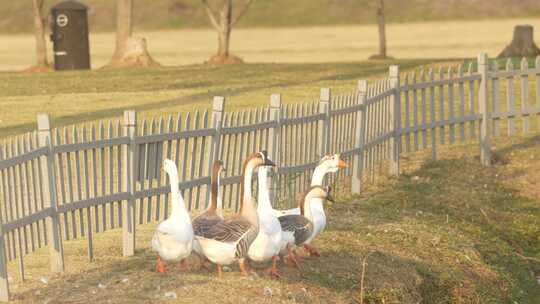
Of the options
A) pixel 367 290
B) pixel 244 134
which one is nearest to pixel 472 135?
pixel 244 134

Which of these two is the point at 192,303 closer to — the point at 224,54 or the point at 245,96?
the point at 245,96

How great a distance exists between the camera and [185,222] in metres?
10.4

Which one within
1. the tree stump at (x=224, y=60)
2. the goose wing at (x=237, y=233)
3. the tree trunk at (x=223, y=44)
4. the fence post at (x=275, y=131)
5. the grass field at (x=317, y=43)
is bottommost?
the grass field at (x=317, y=43)

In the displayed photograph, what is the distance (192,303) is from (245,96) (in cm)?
1910

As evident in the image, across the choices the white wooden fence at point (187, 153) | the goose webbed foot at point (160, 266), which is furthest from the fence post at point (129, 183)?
the goose webbed foot at point (160, 266)

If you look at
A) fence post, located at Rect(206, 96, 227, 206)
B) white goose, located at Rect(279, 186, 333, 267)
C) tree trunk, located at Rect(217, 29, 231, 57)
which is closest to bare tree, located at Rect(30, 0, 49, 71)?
tree trunk, located at Rect(217, 29, 231, 57)

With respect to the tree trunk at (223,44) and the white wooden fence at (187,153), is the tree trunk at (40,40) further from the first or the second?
the white wooden fence at (187,153)

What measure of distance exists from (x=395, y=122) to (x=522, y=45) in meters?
21.5

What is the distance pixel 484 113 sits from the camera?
21.2 metres

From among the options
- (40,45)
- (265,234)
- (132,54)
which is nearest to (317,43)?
(40,45)

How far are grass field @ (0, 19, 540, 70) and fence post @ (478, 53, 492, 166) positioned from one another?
35.8 meters

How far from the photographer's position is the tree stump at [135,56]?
4225 centimetres

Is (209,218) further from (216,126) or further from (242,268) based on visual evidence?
(216,126)

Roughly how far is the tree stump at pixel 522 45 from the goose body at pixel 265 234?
29.3 metres
